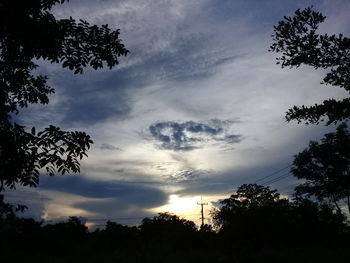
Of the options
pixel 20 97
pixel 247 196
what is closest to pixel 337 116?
pixel 20 97

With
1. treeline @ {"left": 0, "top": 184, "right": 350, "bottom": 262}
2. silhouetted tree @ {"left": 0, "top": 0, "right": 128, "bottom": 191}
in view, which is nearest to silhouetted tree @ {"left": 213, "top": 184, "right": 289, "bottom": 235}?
Answer: treeline @ {"left": 0, "top": 184, "right": 350, "bottom": 262}

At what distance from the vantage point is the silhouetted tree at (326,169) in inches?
2067

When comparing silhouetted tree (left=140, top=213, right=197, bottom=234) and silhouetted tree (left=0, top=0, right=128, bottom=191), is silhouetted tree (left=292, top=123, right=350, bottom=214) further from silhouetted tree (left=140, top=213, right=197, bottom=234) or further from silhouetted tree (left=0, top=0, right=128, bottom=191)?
silhouetted tree (left=0, top=0, right=128, bottom=191)

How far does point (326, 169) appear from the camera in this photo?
53.7 meters

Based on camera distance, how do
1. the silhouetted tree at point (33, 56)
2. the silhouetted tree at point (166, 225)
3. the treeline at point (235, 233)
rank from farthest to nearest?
the silhouetted tree at point (166, 225) < the treeline at point (235, 233) < the silhouetted tree at point (33, 56)

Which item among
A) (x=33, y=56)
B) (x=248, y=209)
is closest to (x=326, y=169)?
(x=248, y=209)

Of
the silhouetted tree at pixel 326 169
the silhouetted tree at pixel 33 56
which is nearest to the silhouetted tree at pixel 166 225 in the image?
the silhouetted tree at pixel 326 169

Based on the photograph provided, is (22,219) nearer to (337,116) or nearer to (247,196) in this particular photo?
(337,116)

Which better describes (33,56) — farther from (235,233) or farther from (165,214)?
(165,214)

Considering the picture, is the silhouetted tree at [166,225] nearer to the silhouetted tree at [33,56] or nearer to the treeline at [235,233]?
the treeline at [235,233]

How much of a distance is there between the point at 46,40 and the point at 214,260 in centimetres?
2463

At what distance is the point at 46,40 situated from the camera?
5.60 metres

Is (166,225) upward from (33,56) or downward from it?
upward

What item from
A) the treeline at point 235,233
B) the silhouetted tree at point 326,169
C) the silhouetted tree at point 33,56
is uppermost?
the silhouetted tree at point 326,169
